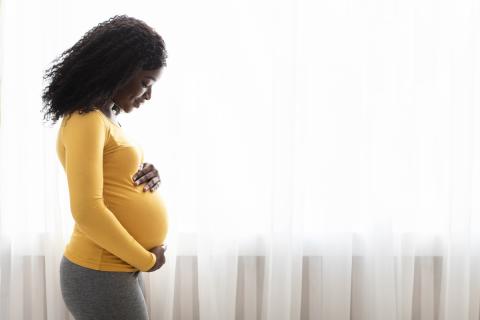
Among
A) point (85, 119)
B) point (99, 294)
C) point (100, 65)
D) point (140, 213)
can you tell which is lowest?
point (99, 294)

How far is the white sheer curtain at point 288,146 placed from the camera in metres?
2.04

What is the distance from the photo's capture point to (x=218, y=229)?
6.82ft

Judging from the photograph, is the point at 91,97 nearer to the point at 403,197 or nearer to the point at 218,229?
the point at 218,229

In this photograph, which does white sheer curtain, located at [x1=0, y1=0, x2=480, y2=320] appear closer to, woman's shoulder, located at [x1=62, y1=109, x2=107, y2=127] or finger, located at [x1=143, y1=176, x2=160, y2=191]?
finger, located at [x1=143, y1=176, x2=160, y2=191]

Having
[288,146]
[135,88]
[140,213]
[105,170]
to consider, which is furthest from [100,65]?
[288,146]

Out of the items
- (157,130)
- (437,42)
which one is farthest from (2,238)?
(437,42)

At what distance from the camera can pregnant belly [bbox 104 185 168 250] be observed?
4.49 ft

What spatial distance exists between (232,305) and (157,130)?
28.4 inches

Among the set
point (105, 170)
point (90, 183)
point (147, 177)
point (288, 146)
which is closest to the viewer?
point (90, 183)

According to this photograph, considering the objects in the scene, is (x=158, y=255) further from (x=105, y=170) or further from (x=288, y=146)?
(x=288, y=146)

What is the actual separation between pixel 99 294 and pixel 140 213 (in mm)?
218

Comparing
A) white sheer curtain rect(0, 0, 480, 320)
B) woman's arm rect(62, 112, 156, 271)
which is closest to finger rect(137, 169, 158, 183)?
woman's arm rect(62, 112, 156, 271)

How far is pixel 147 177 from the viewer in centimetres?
147

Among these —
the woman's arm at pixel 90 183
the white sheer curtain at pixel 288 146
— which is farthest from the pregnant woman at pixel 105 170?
the white sheer curtain at pixel 288 146
